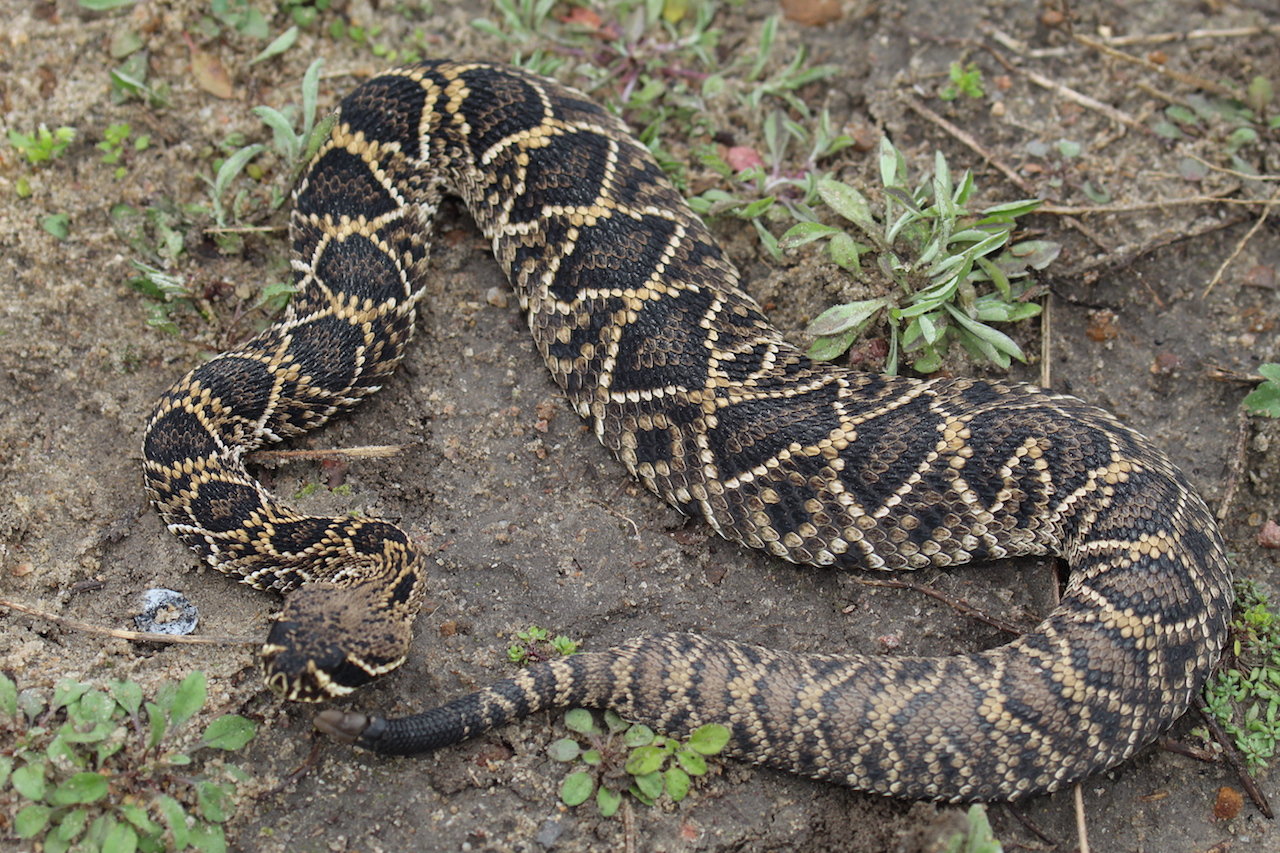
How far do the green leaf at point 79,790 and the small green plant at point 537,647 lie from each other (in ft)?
5.46

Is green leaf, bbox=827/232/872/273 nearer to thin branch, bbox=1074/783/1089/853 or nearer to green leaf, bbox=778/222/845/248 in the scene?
green leaf, bbox=778/222/845/248

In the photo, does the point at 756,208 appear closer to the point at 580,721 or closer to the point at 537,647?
the point at 537,647

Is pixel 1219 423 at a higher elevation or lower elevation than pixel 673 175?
lower

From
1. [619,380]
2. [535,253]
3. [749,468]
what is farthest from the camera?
[535,253]

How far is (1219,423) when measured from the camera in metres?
5.18

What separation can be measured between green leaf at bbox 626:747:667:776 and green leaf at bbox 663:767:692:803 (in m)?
0.06

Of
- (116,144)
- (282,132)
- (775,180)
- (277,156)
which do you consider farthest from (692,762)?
(116,144)

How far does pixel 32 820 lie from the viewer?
364cm

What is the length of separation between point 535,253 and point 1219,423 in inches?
145

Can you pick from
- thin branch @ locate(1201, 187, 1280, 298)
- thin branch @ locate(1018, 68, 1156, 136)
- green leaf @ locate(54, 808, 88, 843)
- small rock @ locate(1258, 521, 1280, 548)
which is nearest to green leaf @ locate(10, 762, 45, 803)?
green leaf @ locate(54, 808, 88, 843)

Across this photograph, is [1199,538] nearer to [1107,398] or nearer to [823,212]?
[1107,398]

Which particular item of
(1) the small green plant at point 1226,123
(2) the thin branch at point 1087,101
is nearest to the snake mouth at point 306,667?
(2) the thin branch at point 1087,101

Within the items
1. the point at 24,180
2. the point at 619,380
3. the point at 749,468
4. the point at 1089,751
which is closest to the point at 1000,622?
the point at 1089,751

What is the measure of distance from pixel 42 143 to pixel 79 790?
3.68 metres
